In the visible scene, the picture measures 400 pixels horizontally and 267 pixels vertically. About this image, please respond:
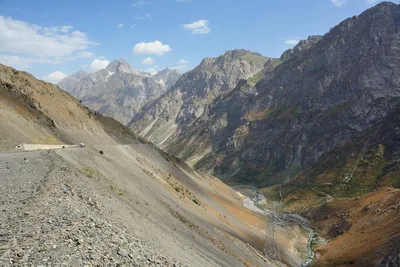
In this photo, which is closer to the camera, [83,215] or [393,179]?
[83,215]

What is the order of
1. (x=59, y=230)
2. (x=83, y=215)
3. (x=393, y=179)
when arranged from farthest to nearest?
(x=393, y=179) < (x=83, y=215) < (x=59, y=230)

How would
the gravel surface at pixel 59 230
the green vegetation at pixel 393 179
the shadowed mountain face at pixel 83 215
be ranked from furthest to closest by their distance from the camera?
1. the green vegetation at pixel 393 179
2. the shadowed mountain face at pixel 83 215
3. the gravel surface at pixel 59 230

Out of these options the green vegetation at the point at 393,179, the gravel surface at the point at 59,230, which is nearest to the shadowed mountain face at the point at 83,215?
the gravel surface at the point at 59,230

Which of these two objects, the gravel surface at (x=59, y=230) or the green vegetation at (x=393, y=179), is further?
the green vegetation at (x=393, y=179)

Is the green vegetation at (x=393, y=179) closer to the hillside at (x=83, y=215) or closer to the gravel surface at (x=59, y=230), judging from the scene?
the hillside at (x=83, y=215)

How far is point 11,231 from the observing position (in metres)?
17.9

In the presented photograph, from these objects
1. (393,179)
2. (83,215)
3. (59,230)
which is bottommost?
(59,230)

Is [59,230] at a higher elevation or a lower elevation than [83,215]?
lower

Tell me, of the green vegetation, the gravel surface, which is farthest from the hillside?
the green vegetation

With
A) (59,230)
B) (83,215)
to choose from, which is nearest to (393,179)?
(83,215)

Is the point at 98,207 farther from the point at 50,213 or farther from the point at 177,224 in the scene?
the point at 177,224

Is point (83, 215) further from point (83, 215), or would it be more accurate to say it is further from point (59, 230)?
point (59, 230)

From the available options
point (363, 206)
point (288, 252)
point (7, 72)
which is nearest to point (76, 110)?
point (7, 72)

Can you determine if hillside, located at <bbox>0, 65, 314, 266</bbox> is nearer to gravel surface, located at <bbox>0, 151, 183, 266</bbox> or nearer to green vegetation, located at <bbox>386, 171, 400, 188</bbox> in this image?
gravel surface, located at <bbox>0, 151, 183, 266</bbox>
